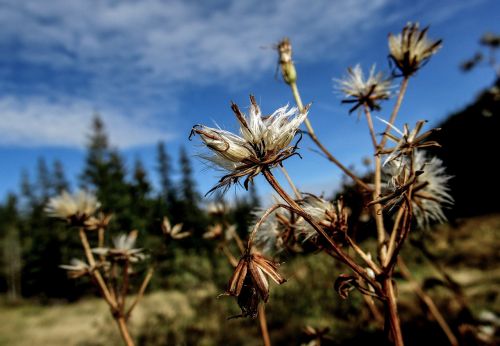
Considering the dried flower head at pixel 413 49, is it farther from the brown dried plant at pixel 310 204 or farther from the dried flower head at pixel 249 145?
the dried flower head at pixel 249 145

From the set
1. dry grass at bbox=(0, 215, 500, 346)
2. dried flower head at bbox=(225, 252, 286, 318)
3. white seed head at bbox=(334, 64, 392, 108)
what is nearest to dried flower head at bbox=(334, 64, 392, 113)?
white seed head at bbox=(334, 64, 392, 108)

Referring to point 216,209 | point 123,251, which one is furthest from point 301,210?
point 216,209

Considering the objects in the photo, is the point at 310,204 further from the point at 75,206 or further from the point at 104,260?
the point at 75,206

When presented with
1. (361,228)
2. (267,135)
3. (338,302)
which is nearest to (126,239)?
(361,228)

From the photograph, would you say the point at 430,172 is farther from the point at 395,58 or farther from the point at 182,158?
the point at 182,158

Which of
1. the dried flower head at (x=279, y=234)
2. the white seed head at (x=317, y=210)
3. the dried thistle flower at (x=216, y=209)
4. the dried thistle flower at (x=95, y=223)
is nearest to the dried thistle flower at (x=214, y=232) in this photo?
the dried thistle flower at (x=216, y=209)
